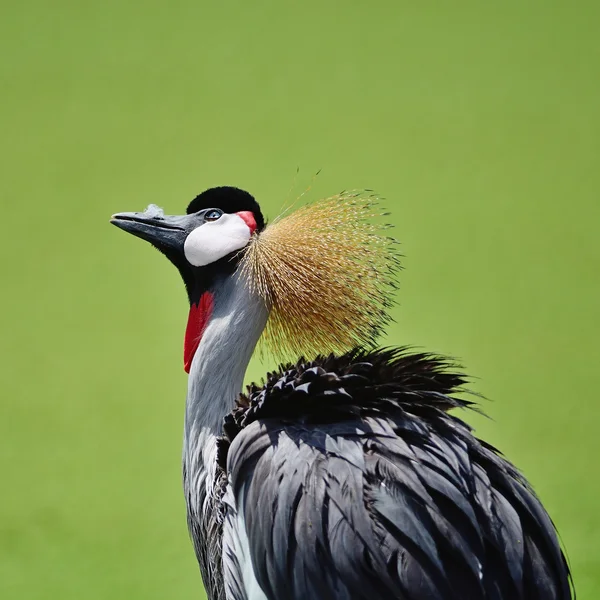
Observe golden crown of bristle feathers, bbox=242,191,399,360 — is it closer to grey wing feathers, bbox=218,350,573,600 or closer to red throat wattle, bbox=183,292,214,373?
red throat wattle, bbox=183,292,214,373

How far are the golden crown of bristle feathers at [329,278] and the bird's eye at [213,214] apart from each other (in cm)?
8

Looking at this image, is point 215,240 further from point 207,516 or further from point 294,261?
point 207,516

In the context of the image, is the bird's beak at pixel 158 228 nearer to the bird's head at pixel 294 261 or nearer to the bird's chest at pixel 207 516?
Answer: the bird's head at pixel 294 261

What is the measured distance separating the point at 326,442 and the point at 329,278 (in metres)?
0.36

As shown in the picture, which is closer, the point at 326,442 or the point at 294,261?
the point at 326,442

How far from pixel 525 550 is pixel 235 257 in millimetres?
658

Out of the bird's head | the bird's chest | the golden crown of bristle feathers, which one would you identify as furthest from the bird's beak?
the bird's chest

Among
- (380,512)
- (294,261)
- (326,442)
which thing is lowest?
(380,512)

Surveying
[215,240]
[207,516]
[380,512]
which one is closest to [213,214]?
[215,240]

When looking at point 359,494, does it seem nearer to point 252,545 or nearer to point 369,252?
point 252,545

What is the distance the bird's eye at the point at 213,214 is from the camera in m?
1.67

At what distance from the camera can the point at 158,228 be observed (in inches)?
65.6

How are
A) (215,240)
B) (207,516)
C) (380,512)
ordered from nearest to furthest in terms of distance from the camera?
1. (380,512)
2. (207,516)
3. (215,240)

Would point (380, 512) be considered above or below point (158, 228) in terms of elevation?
below
